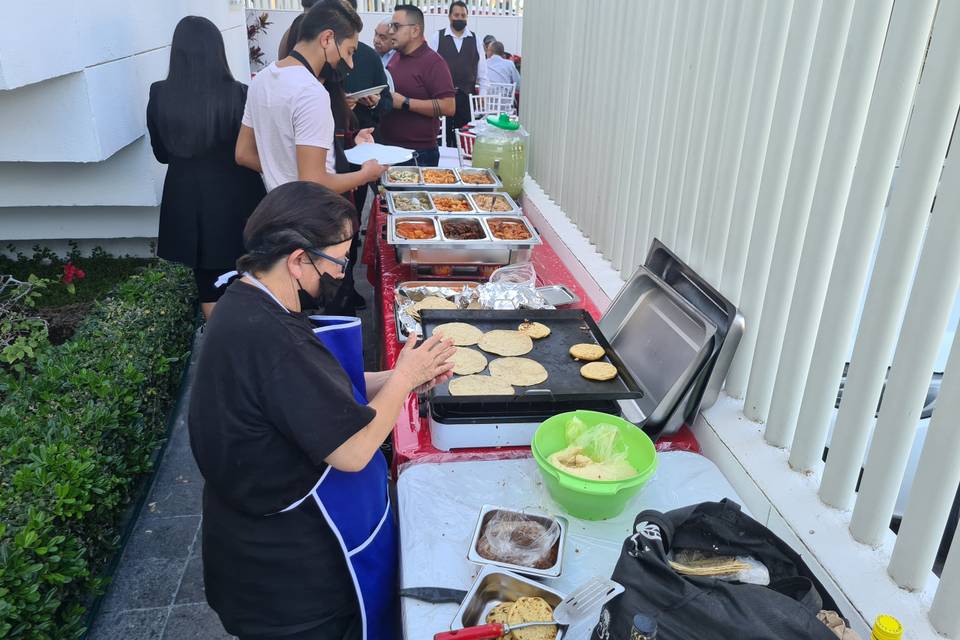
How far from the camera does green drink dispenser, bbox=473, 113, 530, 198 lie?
4.15 meters

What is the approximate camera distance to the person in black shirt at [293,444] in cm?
139

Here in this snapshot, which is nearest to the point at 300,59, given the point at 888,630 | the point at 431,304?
the point at 431,304

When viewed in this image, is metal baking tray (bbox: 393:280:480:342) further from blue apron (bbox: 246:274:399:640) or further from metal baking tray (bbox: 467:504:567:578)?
metal baking tray (bbox: 467:504:567:578)

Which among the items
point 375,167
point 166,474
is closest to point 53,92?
point 375,167

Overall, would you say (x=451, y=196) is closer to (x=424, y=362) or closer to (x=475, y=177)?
(x=475, y=177)

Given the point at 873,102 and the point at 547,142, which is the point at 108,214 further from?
the point at 873,102

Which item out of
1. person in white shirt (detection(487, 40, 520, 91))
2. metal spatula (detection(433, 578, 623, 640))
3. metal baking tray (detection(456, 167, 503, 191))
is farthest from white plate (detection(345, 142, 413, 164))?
person in white shirt (detection(487, 40, 520, 91))

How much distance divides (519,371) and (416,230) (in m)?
1.29

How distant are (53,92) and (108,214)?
132cm

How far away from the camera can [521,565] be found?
151cm

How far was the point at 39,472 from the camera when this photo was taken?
2.10m

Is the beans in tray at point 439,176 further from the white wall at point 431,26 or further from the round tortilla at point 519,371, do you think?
the white wall at point 431,26

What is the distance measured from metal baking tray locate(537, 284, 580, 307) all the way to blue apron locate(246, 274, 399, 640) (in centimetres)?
118

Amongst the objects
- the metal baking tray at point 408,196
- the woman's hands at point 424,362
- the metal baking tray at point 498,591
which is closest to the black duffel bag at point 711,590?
the metal baking tray at point 498,591
